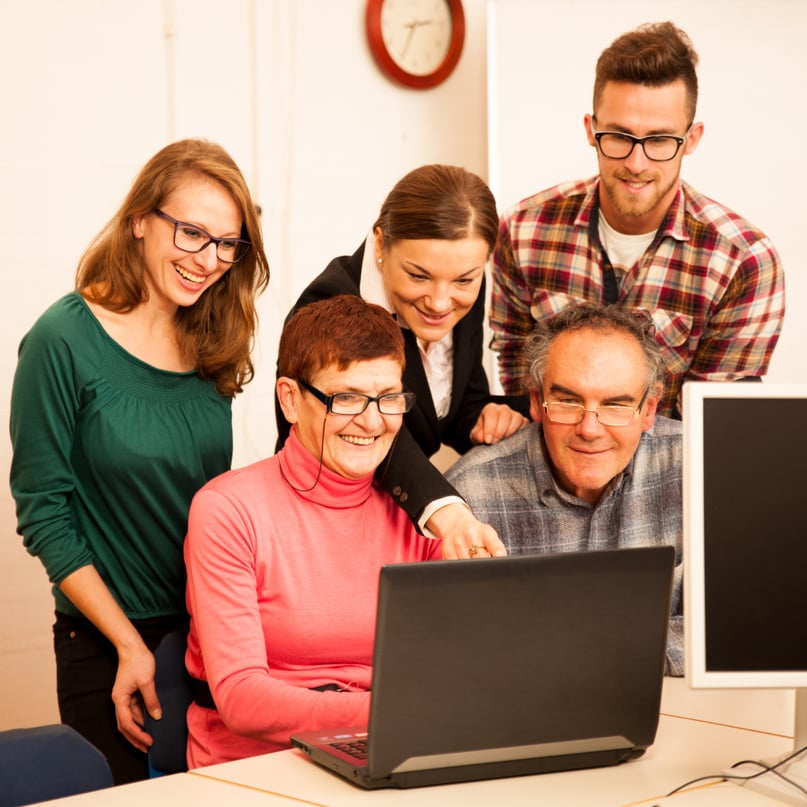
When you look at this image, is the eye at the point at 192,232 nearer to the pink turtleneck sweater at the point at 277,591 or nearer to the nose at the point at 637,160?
the pink turtleneck sweater at the point at 277,591

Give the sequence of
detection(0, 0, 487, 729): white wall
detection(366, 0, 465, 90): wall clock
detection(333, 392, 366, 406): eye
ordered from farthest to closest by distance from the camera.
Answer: detection(366, 0, 465, 90): wall clock, detection(0, 0, 487, 729): white wall, detection(333, 392, 366, 406): eye

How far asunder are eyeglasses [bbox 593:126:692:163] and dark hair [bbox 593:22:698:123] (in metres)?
0.09

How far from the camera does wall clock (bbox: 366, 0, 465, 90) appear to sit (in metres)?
3.76

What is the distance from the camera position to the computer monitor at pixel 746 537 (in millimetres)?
1325

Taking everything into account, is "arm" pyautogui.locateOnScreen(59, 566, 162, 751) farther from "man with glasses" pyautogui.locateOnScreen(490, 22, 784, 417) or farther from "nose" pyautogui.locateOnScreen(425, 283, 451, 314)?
"man with glasses" pyautogui.locateOnScreen(490, 22, 784, 417)

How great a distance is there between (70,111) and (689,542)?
2.47 meters

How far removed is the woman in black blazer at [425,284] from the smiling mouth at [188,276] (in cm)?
19

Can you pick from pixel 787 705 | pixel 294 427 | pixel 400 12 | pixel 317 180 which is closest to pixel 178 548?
pixel 294 427

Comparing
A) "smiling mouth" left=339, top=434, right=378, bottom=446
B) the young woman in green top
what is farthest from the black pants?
"smiling mouth" left=339, top=434, right=378, bottom=446

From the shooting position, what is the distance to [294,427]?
6.28 feet

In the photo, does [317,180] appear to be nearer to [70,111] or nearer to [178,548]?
[70,111]

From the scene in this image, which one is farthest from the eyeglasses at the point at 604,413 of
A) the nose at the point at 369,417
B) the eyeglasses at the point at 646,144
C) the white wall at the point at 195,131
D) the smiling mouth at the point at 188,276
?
the white wall at the point at 195,131

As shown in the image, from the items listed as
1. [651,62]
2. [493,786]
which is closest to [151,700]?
[493,786]

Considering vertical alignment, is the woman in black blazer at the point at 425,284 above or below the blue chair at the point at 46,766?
above
